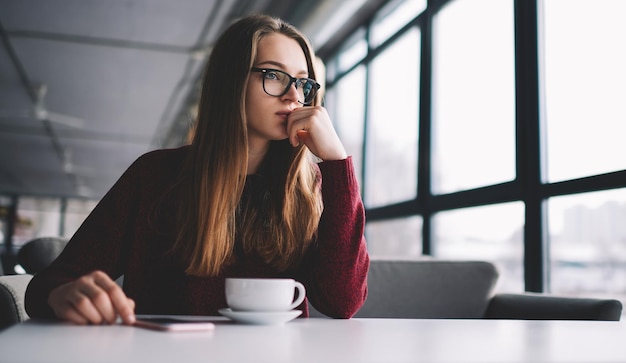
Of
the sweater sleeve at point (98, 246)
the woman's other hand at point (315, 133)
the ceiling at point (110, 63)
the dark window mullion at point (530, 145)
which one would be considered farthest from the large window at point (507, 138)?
the sweater sleeve at point (98, 246)

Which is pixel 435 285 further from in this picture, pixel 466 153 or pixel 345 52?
pixel 345 52

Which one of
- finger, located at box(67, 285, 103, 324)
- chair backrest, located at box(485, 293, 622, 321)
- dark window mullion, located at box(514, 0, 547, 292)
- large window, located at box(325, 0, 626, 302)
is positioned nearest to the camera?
finger, located at box(67, 285, 103, 324)

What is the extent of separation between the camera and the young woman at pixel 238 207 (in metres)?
1.17

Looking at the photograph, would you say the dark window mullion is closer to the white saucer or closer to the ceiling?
the ceiling

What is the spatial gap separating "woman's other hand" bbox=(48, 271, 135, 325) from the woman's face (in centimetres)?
57

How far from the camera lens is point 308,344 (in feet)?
2.15

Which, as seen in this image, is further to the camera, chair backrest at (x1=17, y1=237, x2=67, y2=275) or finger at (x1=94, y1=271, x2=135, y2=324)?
chair backrest at (x1=17, y1=237, x2=67, y2=275)

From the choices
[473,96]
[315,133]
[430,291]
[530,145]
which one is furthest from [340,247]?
[473,96]

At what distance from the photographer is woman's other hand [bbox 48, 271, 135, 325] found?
2.46 ft

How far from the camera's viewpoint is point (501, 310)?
204 cm

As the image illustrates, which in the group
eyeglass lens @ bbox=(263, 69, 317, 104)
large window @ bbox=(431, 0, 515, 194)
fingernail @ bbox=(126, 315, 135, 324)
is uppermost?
large window @ bbox=(431, 0, 515, 194)

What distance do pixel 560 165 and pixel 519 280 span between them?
2.08 ft

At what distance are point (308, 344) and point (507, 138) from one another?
2458mm

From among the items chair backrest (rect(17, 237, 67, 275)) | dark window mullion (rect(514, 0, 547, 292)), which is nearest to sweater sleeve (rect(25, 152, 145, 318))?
chair backrest (rect(17, 237, 67, 275))
